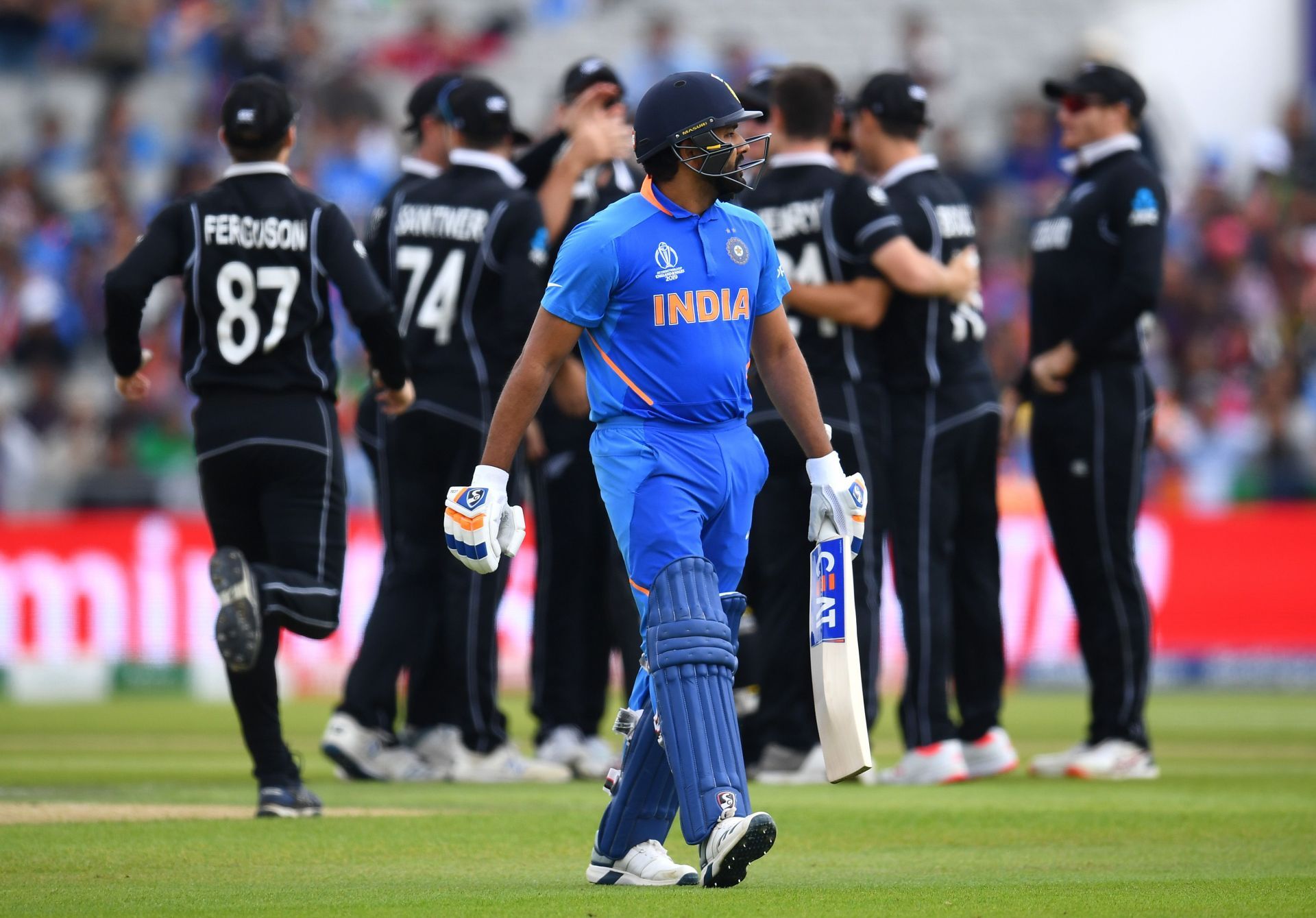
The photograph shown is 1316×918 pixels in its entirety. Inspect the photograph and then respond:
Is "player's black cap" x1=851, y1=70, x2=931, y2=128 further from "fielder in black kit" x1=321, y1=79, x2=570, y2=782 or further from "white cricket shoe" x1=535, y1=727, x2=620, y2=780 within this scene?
"white cricket shoe" x1=535, y1=727, x2=620, y2=780

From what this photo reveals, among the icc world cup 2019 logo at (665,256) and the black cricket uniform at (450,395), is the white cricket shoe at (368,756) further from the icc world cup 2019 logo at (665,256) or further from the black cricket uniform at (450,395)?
the icc world cup 2019 logo at (665,256)

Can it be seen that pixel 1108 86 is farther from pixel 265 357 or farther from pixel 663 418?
pixel 663 418

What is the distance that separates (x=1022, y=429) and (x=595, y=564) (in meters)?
8.05

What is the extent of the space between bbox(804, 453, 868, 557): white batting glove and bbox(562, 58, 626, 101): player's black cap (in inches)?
157

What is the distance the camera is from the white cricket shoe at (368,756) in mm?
8711

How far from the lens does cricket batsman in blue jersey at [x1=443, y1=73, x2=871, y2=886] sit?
5449 mm

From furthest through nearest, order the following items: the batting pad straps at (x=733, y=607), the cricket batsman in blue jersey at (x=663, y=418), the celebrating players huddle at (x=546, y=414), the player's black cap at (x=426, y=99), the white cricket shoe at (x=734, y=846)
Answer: the player's black cap at (x=426, y=99) → the celebrating players huddle at (x=546, y=414) → the batting pad straps at (x=733, y=607) → the cricket batsman in blue jersey at (x=663, y=418) → the white cricket shoe at (x=734, y=846)

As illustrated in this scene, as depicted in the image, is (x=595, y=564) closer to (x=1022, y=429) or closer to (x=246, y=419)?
(x=246, y=419)

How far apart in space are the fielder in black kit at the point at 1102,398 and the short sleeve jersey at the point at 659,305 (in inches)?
154

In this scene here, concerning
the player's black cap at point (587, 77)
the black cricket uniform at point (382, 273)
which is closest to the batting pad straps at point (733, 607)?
the black cricket uniform at point (382, 273)

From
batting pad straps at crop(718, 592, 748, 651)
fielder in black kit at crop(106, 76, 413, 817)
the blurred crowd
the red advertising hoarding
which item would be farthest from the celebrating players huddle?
the blurred crowd

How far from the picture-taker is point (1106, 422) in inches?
365

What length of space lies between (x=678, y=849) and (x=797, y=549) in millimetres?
2239

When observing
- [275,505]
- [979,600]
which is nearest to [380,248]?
[275,505]
